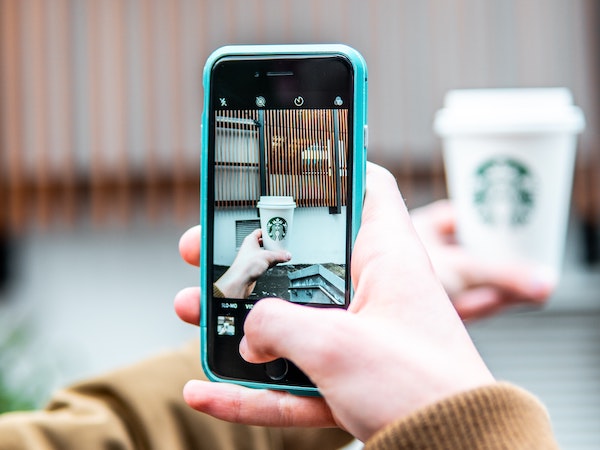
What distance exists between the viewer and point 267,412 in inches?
16.2

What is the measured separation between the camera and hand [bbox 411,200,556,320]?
30.9 inches

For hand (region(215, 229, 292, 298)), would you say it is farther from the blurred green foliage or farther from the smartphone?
the blurred green foliage

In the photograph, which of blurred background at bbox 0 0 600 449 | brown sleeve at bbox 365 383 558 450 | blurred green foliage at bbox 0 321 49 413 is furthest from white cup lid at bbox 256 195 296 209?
blurred background at bbox 0 0 600 449

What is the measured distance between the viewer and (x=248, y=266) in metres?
0.43

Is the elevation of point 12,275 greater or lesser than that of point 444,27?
lesser

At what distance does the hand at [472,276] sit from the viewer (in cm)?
79

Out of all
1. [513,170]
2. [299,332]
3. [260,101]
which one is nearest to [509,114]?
[513,170]

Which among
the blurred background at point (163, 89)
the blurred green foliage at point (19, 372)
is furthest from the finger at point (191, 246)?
the blurred background at point (163, 89)

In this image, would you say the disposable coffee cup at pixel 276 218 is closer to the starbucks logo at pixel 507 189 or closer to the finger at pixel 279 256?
the finger at pixel 279 256

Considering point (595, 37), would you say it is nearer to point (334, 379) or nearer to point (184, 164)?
point (184, 164)

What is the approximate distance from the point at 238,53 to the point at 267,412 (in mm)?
199

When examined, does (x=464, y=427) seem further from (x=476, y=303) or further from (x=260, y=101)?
(x=476, y=303)

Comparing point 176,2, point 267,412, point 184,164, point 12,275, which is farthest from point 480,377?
point 12,275

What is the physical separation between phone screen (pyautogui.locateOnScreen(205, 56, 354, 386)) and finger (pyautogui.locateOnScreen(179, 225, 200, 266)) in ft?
0.10
